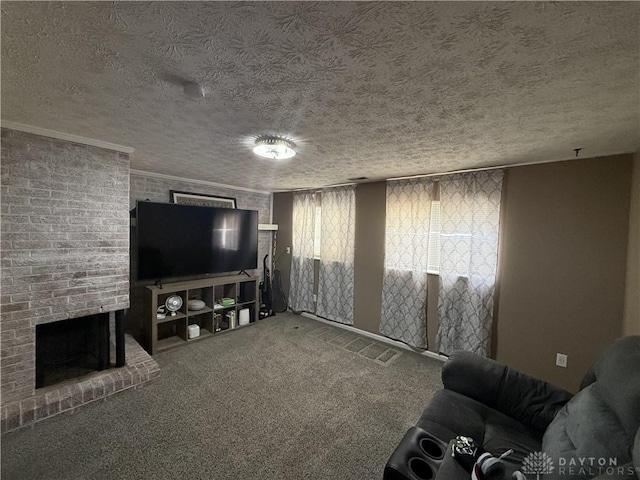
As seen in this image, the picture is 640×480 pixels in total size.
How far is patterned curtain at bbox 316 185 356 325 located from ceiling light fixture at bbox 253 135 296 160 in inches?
77.6

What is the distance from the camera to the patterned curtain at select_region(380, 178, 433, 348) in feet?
10.7

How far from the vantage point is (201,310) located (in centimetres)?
358

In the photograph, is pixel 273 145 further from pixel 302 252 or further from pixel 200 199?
pixel 302 252

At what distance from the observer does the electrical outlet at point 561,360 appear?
241 centimetres

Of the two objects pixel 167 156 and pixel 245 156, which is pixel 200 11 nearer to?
pixel 245 156

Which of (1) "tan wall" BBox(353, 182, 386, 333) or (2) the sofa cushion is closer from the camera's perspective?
(2) the sofa cushion

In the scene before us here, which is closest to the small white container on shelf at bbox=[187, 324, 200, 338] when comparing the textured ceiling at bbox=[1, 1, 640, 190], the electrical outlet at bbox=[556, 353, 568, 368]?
the textured ceiling at bbox=[1, 1, 640, 190]

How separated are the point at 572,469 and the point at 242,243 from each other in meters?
3.89

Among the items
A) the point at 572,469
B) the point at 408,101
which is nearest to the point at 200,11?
the point at 408,101

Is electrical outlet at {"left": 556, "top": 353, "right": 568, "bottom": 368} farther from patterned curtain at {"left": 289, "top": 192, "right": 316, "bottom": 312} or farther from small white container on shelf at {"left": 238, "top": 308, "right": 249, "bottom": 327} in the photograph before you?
small white container on shelf at {"left": 238, "top": 308, "right": 249, "bottom": 327}

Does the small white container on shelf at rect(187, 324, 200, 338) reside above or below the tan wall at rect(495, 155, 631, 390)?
below

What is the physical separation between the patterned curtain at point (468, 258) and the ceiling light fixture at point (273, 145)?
1.99m

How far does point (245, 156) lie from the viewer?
99.1 inches

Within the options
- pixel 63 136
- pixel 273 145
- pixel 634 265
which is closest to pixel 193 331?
pixel 63 136
